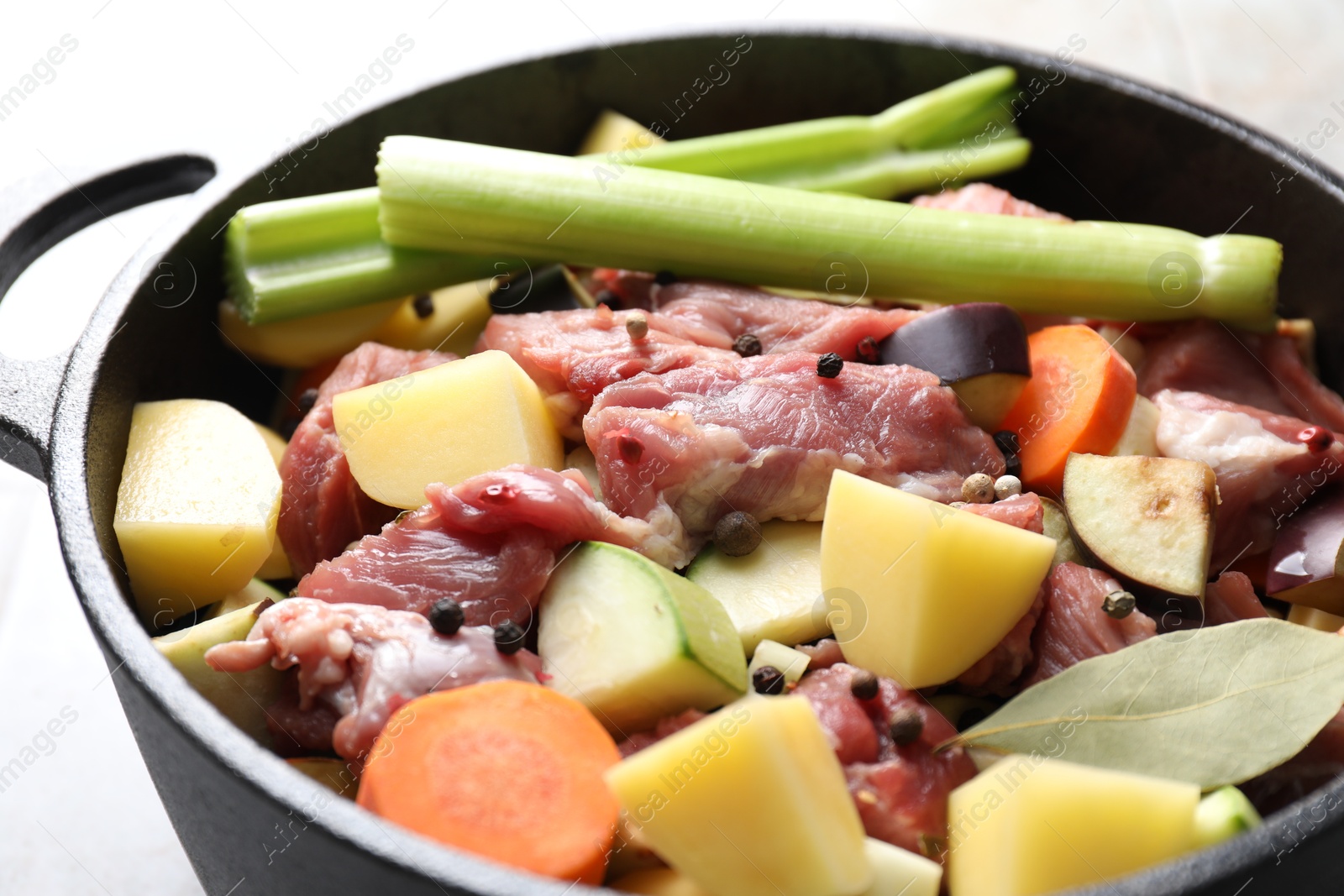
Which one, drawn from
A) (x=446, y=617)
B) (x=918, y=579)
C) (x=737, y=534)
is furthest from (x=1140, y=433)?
(x=446, y=617)

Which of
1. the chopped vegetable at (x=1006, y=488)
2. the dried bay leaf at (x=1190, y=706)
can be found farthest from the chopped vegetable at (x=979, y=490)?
the dried bay leaf at (x=1190, y=706)

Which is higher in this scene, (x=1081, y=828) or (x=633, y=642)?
(x=633, y=642)

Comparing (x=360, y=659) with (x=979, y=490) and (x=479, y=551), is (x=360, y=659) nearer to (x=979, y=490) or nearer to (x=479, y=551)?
(x=479, y=551)

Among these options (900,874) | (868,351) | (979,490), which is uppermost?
(868,351)

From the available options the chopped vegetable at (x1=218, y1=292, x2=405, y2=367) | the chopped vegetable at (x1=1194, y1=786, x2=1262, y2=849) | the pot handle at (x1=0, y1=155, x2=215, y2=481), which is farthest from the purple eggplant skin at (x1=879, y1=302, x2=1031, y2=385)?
the pot handle at (x1=0, y1=155, x2=215, y2=481)

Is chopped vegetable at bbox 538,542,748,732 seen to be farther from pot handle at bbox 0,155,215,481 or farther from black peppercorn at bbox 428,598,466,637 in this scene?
pot handle at bbox 0,155,215,481

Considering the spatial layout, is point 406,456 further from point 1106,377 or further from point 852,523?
point 1106,377

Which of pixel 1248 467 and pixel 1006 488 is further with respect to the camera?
pixel 1248 467
